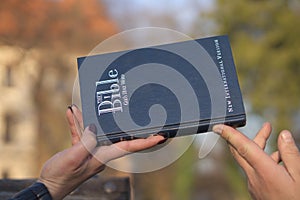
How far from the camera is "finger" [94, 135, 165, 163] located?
118 centimetres

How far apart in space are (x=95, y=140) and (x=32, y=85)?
Answer: 41.7 ft

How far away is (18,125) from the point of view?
59.7 feet

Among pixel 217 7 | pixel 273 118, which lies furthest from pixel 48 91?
pixel 273 118

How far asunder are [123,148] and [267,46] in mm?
11528

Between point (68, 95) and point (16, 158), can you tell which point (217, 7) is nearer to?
point (68, 95)

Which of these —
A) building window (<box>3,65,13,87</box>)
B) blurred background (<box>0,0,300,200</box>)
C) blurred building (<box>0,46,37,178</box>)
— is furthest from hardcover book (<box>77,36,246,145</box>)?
building window (<box>3,65,13,87</box>)

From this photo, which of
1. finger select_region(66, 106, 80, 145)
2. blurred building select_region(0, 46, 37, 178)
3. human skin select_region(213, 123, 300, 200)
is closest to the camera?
human skin select_region(213, 123, 300, 200)

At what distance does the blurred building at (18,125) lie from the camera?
560 inches

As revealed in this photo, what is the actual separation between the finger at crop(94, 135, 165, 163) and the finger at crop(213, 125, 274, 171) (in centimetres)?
15

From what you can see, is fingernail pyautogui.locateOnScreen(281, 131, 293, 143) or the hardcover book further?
the hardcover book

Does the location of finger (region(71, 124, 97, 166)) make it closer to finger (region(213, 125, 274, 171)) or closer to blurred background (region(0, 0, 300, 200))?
finger (region(213, 125, 274, 171))

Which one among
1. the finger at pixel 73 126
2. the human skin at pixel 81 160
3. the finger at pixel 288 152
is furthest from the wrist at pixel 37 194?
the finger at pixel 288 152

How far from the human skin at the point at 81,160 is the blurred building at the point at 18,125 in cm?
1161

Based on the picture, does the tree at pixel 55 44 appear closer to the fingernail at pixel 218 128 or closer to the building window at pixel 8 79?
the building window at pixel 8 79
